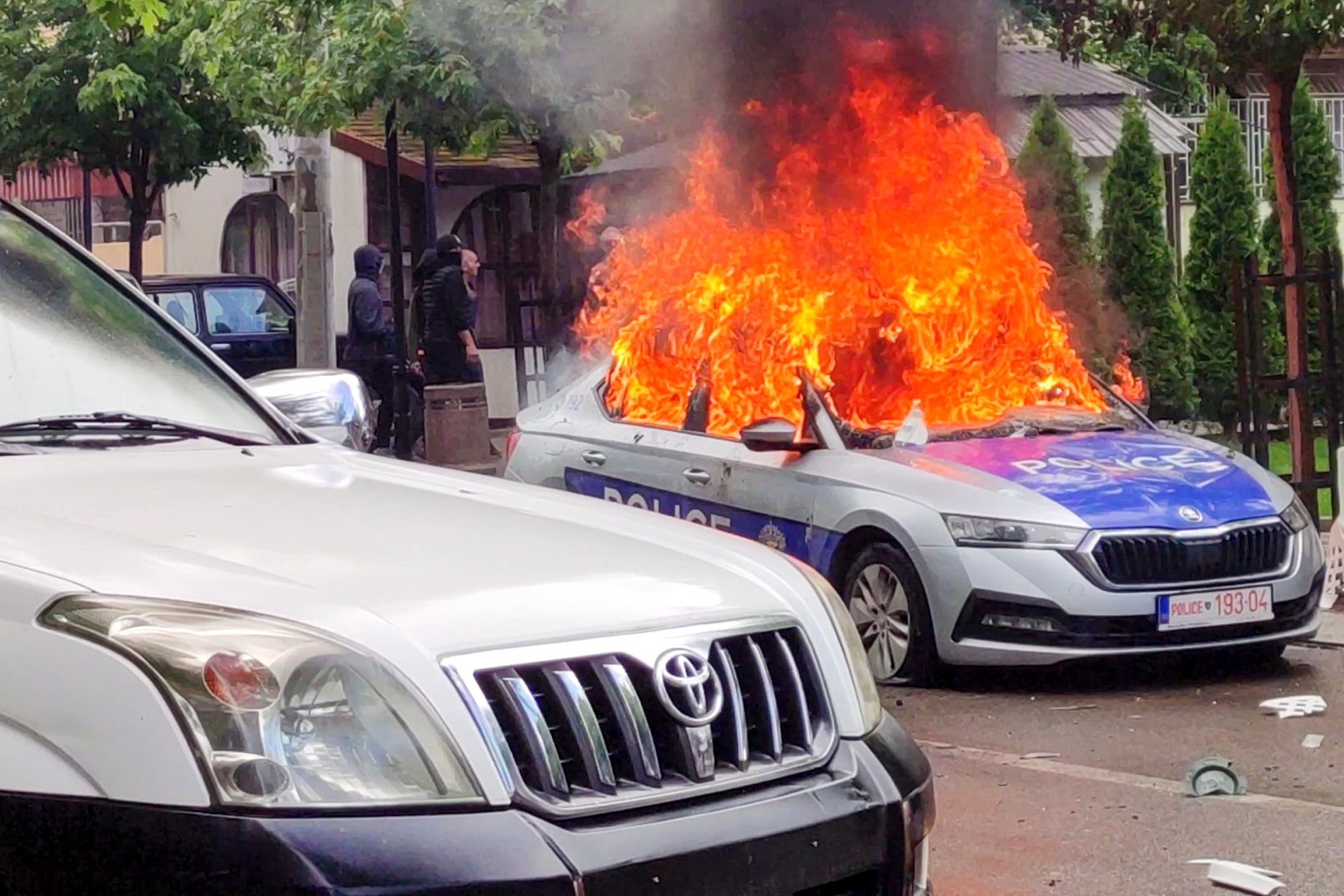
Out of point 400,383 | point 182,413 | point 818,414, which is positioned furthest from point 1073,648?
point 400,383

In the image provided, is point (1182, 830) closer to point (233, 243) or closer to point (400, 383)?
point (400, 383)

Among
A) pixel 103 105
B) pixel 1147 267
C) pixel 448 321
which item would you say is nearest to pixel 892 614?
pixel 448 321

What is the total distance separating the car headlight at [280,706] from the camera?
8.73ft

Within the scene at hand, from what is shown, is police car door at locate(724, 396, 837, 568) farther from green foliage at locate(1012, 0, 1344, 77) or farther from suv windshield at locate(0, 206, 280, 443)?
suv windshield at locate(0, 206, 280, 443)

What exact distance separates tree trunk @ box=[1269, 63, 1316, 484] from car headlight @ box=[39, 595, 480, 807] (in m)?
10.2

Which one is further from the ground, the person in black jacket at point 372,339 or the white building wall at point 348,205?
the white building wall at point 348,205

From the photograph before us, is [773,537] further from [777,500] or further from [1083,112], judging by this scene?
[1083,112]

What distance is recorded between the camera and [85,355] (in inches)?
158

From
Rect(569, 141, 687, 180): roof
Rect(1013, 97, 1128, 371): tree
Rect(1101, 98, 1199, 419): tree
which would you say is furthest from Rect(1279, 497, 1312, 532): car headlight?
Rect(1101, 98, 1199, 419): tree

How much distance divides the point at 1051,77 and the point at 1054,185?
1.98m

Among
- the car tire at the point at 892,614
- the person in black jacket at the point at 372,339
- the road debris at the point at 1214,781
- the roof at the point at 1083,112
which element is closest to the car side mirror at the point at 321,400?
the road debris at the point at 1214,781

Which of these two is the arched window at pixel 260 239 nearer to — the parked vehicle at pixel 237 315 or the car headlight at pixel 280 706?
the parked vehicle at pixel 237 315

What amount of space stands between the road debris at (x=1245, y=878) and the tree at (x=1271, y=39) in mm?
6831

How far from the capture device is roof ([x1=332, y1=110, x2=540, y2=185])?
23.6m
